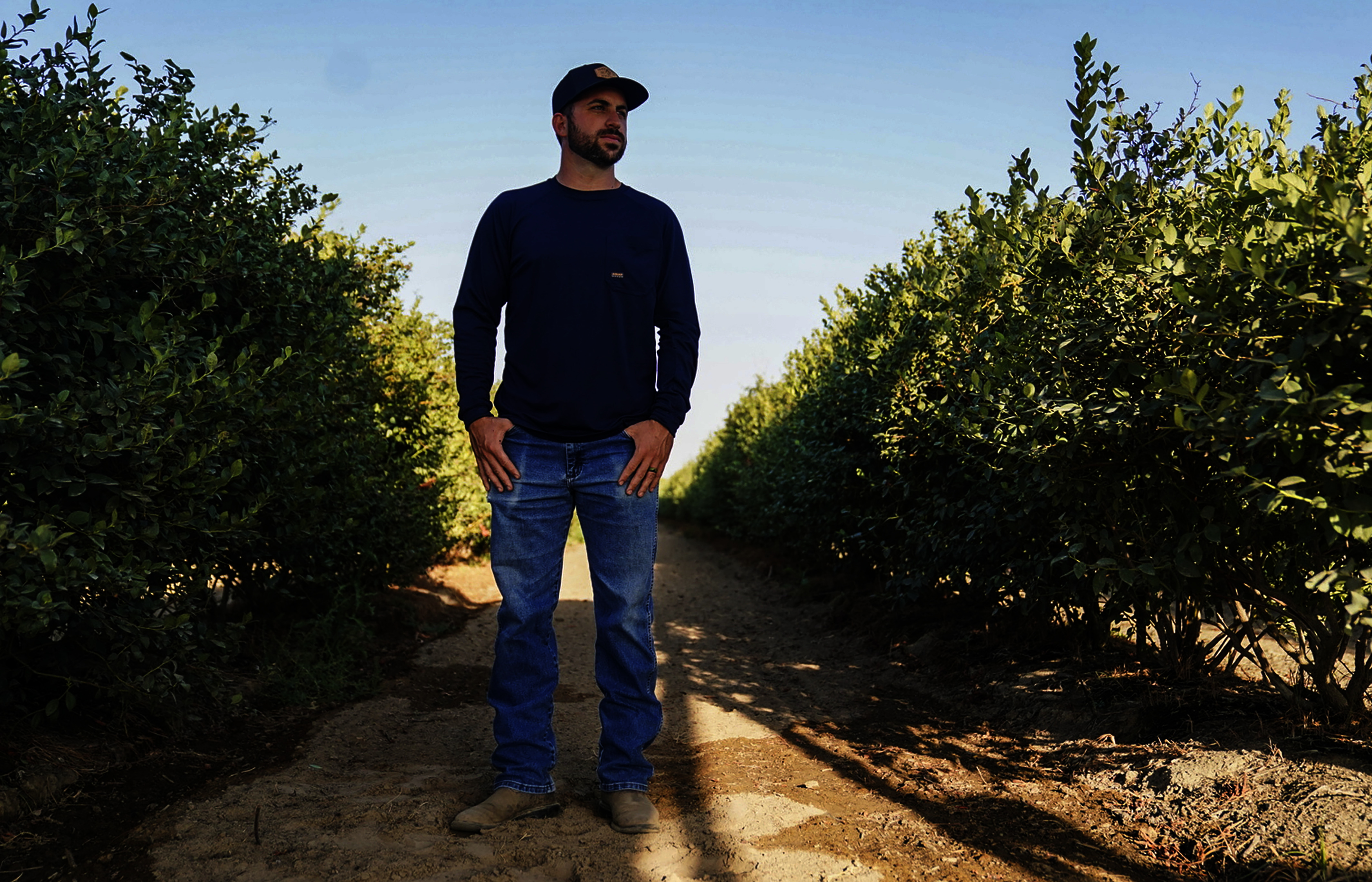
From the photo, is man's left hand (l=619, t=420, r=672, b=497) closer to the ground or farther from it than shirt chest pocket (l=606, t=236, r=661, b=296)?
closer to the ground

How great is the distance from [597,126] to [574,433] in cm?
109

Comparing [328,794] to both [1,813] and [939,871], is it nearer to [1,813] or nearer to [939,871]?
[1,813]

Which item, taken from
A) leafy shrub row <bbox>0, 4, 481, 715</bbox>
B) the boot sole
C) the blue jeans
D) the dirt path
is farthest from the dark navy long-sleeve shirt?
the dirt path

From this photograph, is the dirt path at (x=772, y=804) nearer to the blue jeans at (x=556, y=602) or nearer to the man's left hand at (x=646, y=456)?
the blue jeans at (x=556, y=602)

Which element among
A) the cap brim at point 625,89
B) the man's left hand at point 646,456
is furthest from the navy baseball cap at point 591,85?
the man's left hand at point 646,456

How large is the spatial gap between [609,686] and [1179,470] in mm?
2158

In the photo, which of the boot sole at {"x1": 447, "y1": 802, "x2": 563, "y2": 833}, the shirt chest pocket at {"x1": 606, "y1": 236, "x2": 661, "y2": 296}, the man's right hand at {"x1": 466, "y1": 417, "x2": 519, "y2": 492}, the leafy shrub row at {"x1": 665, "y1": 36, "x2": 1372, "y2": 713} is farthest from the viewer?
the shirt chest pocket at {"x1": 606, "y1": 236, "x2": 661, "y2": 296}

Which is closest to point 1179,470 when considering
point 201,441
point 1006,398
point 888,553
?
point 1006,398

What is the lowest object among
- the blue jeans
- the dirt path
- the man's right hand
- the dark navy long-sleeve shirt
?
the dirt path

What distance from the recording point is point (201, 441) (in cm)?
347

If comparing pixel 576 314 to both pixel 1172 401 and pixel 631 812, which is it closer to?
pixel 631 812

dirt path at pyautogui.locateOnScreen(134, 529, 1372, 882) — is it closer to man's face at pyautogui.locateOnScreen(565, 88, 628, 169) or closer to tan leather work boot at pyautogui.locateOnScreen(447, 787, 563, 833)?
tan leather work boot at pyautogui.locateOnScreen(447, 787, 563, 833)

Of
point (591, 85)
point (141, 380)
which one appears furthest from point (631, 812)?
point (591, 85)

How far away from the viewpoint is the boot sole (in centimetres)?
281
